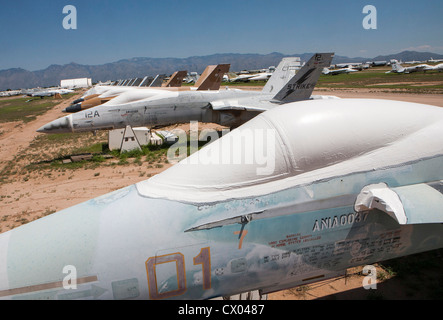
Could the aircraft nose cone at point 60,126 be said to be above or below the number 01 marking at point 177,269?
above

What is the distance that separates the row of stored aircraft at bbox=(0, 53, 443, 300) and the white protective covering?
13 mm

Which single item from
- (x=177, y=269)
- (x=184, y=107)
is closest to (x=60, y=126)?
(x=184, y=107)

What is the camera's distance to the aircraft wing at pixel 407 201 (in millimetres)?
2838

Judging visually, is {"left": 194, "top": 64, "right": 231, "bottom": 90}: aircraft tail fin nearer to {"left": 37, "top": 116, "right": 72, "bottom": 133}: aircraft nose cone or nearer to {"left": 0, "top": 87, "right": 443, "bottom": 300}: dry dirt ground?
{"left": 37, "top": 116, "right": 72, "bottom": 133}: aircraft nose cone

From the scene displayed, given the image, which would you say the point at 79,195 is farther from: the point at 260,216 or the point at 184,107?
the point at 260,216

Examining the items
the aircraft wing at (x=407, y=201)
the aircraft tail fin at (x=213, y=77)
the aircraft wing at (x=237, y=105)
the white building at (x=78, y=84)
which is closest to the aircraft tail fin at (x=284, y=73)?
the aircraft wing at (x=237, y=105)

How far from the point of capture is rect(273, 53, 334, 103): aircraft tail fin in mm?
16406

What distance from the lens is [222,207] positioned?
2.89 meters

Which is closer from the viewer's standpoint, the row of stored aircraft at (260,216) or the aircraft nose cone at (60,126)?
the row of stored aircraft at (260,216)

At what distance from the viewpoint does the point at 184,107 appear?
634 inches

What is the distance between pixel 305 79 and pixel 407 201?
1531cm

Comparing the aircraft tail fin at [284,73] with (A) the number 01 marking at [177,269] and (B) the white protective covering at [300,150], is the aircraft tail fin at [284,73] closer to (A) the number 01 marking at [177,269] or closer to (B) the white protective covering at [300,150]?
(B) the white protective covering at [300,150]

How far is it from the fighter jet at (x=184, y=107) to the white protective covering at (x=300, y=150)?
12.9 m
